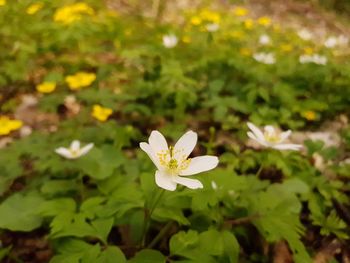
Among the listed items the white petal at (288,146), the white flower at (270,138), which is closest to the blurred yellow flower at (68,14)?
the white flower at (270,138)

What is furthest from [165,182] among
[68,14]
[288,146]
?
[68,14]

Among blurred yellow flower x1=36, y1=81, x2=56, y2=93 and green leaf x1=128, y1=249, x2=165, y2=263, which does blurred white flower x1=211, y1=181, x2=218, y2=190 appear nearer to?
green leaf x1=128, y1=249, x2=165, y2=263

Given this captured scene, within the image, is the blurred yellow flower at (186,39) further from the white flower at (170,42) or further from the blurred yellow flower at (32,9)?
the blurred yellow flower at (32,9)

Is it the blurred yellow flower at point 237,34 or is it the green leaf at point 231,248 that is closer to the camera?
the green leaf at point 231,248

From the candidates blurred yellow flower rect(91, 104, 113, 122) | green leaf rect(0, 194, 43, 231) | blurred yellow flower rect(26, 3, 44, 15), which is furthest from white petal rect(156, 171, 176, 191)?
blurred yellow flower rect(26, 3, 44, 15)

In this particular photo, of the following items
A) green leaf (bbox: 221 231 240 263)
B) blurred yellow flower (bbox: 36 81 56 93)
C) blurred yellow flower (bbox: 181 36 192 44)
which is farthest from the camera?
blurred yellow flower (bbox: 181 36 192 44)

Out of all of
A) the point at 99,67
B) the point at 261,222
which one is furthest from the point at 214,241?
the point at 99,67

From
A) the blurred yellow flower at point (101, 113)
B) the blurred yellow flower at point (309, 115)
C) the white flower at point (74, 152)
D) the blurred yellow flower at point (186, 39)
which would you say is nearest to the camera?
the white flower at point (74, 152)

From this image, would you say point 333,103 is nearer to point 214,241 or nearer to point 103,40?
point 214,241

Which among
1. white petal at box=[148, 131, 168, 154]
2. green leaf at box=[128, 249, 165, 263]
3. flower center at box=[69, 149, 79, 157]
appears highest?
white petal at box=[148, 131, 168, 154]

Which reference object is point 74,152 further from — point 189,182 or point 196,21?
point 196,21
